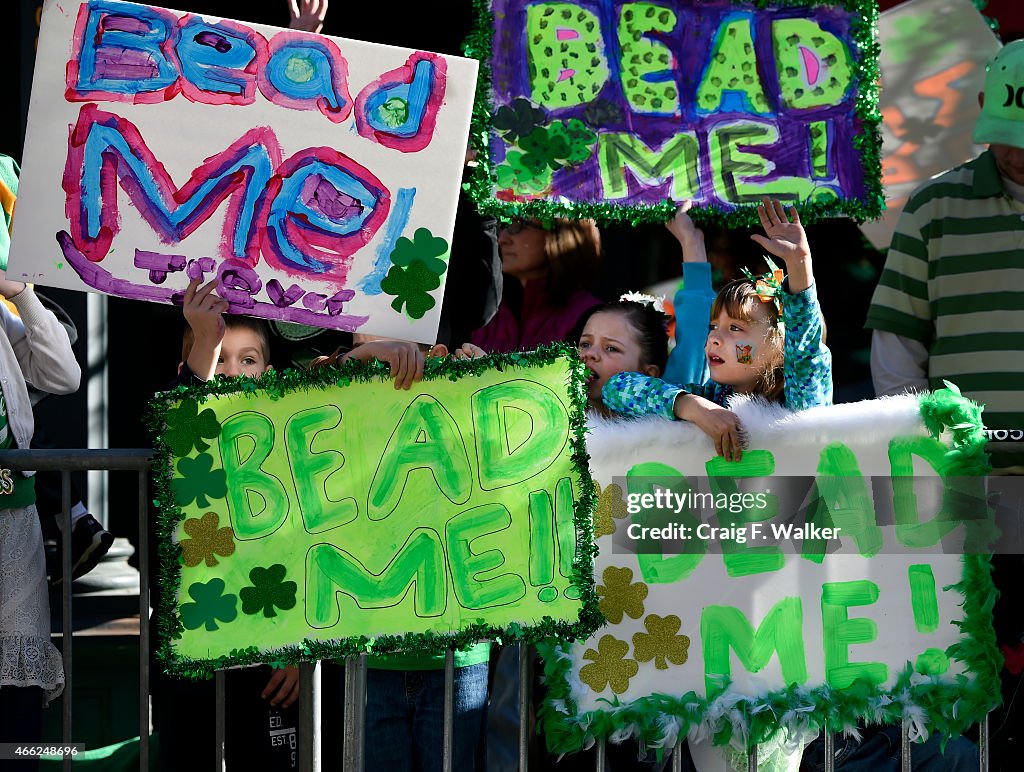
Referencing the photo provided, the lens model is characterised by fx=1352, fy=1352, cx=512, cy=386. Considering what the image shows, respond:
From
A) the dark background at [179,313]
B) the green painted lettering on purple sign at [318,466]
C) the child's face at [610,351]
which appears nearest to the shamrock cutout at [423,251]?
the green painted lettering on purple sign at [318,466]

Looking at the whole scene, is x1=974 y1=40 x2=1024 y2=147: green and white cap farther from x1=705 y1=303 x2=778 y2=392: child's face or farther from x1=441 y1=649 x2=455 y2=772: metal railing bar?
x1=441 y1=649 x2=455 y2=772: metal railing bar

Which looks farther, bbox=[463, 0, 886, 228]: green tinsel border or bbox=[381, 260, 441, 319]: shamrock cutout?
bbox=[463, 0, 886, 228]: green tinsel border

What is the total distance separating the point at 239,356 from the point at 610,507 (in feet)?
3.67

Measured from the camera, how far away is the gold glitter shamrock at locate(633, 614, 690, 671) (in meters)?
3.29

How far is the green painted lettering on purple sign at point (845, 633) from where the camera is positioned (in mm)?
3301

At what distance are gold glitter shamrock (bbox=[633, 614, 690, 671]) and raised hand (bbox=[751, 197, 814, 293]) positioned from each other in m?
0.87

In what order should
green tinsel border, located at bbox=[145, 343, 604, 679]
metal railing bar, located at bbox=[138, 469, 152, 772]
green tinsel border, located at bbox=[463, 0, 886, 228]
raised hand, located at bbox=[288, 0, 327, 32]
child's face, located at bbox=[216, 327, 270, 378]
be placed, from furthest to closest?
green tinsel border, located at bbox=[463, 0, 886, 228]
raised hand, located at bbox=[288, 0, 327, 32]
child's face, located at bbox=[216, 327, 270, 378]
metal railing bar, located at bbox=[138, 469, 152, 772]
green tinsel border, located at bbox=[145, 343, 604, 679]

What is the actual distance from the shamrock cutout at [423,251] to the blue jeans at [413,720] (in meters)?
Answer: 1.04

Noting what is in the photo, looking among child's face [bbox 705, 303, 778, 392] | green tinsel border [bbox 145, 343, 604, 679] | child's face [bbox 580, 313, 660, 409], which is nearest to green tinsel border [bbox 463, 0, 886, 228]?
child's face [bbox 580, 313, 660, 409]

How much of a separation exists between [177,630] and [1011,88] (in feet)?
9.16

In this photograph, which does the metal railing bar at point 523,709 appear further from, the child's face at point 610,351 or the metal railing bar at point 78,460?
the metal railing bar at point 78,460

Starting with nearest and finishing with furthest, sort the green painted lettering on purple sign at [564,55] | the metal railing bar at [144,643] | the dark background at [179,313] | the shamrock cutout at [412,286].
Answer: the shamrock cutout at [412,286]
the metal railing bar at [144,643]
the green painted lettering on purple sign at [564,55]
the dark background at [179,313]

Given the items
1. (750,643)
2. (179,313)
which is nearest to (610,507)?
(750,643)

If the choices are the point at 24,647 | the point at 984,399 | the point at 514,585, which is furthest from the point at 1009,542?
the point at 24,647
